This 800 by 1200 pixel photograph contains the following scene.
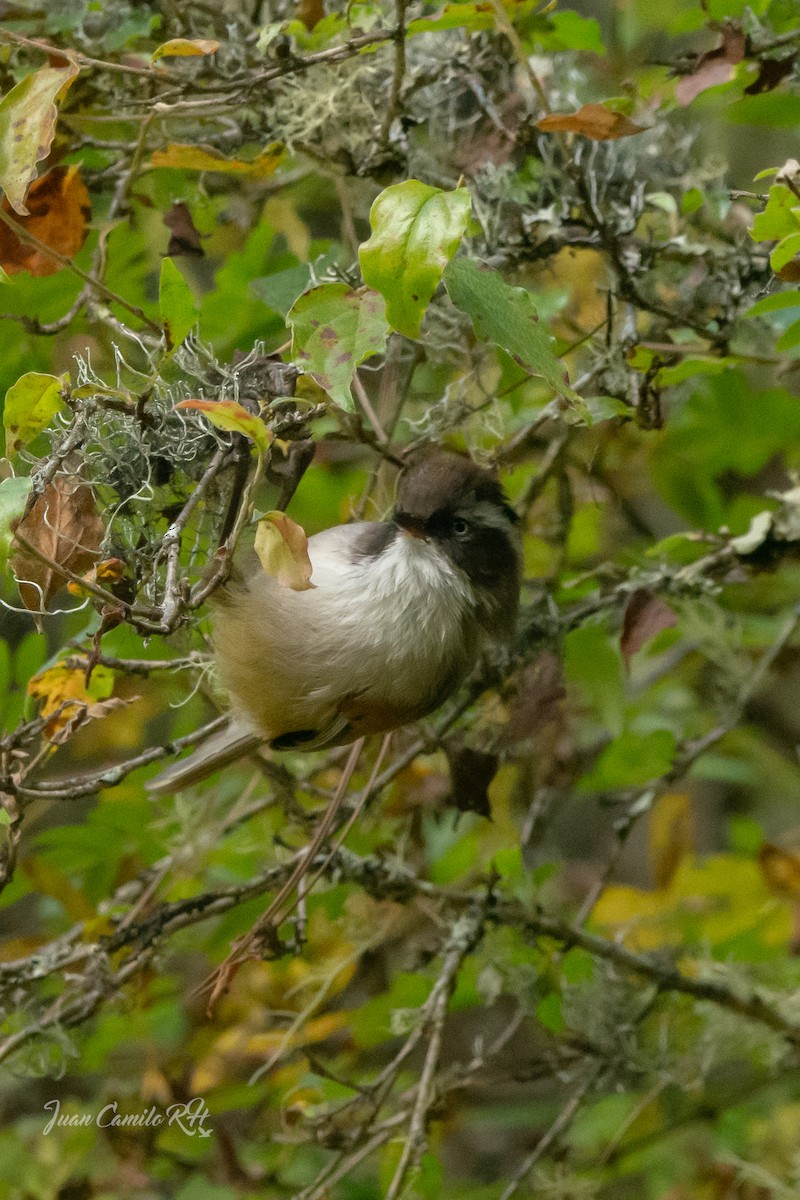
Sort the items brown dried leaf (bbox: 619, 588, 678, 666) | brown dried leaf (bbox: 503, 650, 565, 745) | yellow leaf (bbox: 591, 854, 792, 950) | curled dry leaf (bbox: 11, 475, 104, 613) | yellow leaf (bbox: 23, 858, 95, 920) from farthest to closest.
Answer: yellow leaf (bbox: 591, 854, 792, 950) < yellow leaf (bbox: 23, 858, 95, 920) < brown dried leaf (bbox: 503, 650, 565, 745) < brown dried leaf (bbox: 619, 588, 678, 666) < curled dry leaf (bbox: 11, 475, 104, 613)

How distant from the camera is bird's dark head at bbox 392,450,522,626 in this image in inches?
77.9

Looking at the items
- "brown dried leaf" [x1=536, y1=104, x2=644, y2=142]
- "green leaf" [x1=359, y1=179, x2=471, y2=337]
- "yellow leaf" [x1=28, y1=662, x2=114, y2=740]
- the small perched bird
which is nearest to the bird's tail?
the small perched bird

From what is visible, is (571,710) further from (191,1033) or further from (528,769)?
(191,1033)

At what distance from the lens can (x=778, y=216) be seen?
1503 millimetres

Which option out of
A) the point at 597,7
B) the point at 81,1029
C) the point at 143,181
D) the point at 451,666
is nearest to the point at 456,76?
the point at 143,181

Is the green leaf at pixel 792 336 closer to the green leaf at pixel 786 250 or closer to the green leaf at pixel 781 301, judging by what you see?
the green leaf at pixel 781 301

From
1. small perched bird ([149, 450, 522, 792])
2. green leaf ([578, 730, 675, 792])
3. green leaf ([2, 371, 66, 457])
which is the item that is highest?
green leaf ([2, 371, 66, 457])

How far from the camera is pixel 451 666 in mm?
2051

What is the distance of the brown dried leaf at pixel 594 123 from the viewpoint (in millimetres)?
1840

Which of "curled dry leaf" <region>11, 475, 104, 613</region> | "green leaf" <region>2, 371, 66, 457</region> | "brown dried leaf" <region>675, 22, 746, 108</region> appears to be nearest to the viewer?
"green leaf" <region>2, 371, 66, 457</region>

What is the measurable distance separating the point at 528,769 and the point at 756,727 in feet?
4.93

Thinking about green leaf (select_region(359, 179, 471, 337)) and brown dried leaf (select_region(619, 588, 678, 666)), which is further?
brown dried leaf (select_region(619, 588, 678, 666))

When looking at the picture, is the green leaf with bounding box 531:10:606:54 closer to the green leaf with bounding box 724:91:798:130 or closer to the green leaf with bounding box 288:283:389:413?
the green leaf with bounding box 724:91:798:130

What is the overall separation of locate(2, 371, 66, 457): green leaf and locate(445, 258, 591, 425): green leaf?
1.66 ft
